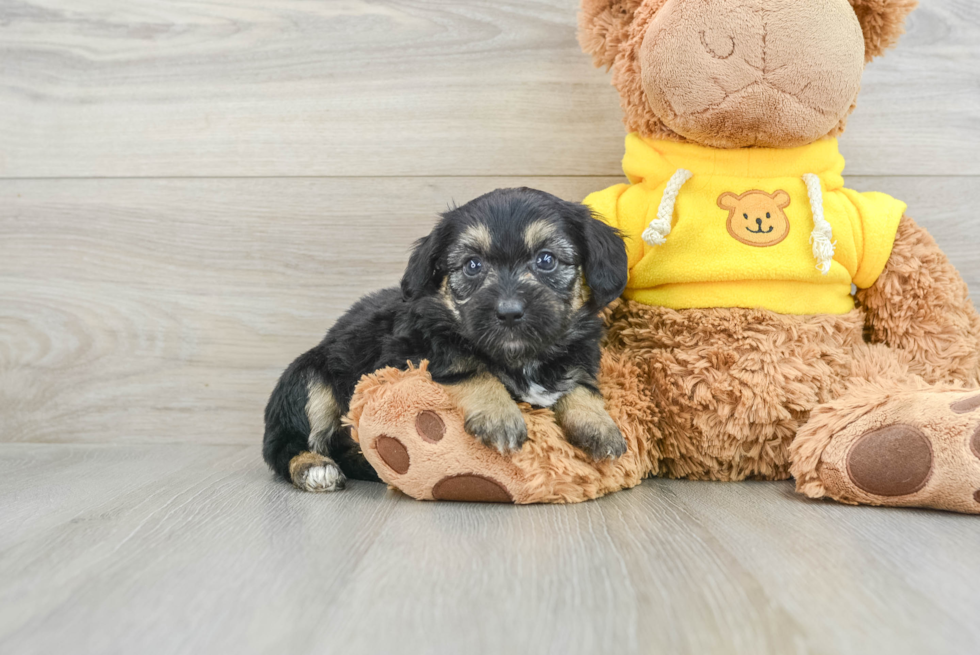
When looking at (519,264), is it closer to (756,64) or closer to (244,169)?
(756,64)

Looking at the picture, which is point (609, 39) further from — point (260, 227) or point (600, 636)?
point (600, 636)

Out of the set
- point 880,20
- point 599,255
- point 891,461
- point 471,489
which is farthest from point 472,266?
point 880,20

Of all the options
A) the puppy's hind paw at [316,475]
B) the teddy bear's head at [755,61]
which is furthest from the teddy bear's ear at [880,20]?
the puppy's hind paw at [316,475]

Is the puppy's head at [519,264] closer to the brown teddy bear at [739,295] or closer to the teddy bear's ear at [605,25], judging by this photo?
the brown teddy bear at [739,295]

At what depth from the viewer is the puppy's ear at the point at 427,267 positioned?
1.78 meters

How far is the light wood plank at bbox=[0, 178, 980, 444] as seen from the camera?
2504mm

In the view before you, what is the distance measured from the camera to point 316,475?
1.89 m

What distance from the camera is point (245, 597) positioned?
3.71ft

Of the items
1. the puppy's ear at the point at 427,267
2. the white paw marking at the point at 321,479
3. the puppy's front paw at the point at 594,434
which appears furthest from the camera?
the white paw marking at the point at 321,479

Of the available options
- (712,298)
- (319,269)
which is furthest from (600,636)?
(319,269)

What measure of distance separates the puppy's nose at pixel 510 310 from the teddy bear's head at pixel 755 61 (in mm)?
676

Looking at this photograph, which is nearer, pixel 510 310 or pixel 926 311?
pixel 510 310

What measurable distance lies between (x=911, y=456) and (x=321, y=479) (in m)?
1.35

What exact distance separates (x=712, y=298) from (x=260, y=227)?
4.96 feet
